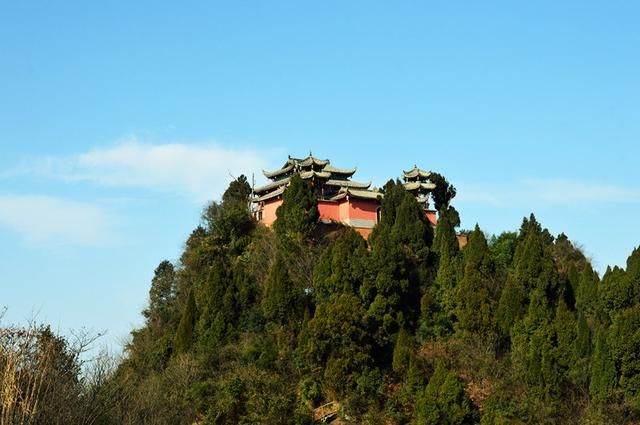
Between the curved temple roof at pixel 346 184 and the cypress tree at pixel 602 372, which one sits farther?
the curved temple roof at pixel 346 184

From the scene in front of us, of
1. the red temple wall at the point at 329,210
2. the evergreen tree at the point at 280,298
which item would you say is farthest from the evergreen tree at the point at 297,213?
the evergreen tree at the point at 280,298

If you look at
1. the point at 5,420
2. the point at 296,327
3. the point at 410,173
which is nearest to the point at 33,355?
the point at 5,420

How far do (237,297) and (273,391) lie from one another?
505 centimetres

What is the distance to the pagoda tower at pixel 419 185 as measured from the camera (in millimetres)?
39903

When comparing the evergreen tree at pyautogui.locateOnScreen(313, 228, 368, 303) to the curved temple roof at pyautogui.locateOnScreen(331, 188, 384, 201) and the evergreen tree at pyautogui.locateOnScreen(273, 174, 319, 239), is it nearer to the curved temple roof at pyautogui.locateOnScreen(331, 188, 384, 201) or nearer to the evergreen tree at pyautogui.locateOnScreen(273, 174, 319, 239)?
the evergreen tree at pyautogui.locateOnScreen(273, 174, 319, 239)

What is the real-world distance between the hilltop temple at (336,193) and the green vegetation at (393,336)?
282 centimetres

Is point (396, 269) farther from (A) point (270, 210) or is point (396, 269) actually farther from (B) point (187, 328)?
(A) point (270, 210)

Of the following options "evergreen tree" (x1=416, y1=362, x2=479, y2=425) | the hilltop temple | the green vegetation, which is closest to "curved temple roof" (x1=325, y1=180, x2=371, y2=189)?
the hilltop temple

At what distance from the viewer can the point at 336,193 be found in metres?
38.0

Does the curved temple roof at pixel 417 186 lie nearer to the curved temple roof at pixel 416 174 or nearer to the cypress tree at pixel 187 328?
the curved temple roof at pixel 416 174

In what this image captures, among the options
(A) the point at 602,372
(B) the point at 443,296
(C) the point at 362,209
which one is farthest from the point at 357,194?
(A) the point at 602,372

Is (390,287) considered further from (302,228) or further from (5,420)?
(5,420)

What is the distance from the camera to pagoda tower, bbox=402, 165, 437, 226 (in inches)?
1571

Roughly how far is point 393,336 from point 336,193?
1157 centimetres
